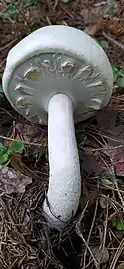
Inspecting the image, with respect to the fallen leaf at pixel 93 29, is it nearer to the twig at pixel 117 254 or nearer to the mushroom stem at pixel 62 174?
the mushroom stem at pixel 62 174

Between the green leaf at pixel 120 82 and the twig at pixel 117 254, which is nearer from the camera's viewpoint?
the twig at pixel 117 254

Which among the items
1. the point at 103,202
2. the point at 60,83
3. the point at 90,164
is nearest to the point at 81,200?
the point at 103,202

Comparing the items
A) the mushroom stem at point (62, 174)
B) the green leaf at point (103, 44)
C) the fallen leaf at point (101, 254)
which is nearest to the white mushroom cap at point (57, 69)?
the mushroom stem at point (62, 174)

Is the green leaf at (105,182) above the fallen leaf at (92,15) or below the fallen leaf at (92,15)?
below

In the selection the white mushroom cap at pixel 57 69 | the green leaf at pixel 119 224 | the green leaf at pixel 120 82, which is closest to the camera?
the white mushroom cap at pixel 57 69

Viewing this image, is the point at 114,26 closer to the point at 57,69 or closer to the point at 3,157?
the point at 57,69

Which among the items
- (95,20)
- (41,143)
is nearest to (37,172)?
(41,143)

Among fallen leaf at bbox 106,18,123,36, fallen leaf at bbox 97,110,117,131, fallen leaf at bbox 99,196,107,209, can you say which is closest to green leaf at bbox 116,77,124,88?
fallen leaf at bbox 97,110,117,131

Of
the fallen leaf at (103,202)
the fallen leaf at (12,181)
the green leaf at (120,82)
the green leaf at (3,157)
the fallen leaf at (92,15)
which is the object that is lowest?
the fallen leaf at (103,202)

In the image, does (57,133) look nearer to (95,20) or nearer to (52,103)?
(52,103)

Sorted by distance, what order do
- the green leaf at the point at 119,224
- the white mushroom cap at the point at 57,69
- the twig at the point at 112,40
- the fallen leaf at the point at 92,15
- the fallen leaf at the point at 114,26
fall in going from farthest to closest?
1. the fallen leaf at the point at 92,15
2. the fallen leaf at the point at 114,26
3. the twig at the point at 112,40
4. the green leaf at the point at 119,224
5. the white mushroom cap at the point at 57,69
